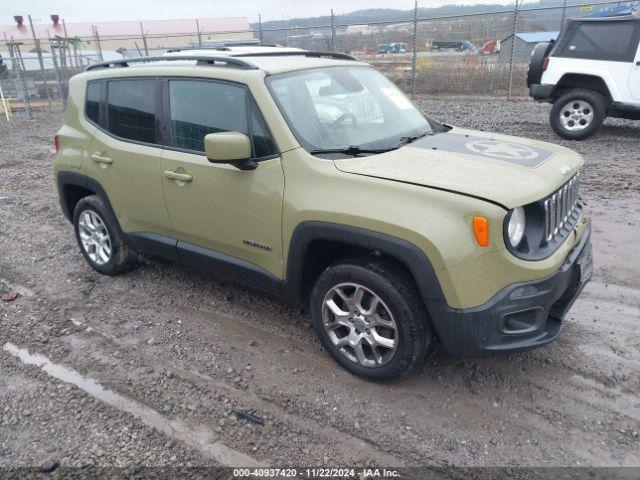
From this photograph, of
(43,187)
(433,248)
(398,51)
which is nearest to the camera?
(433,248)

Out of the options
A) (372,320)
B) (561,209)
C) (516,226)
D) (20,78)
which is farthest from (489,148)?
(20,78)

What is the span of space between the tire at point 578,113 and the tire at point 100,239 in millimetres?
7985

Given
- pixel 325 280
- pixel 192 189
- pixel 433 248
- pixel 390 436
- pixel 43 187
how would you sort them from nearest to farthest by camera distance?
pixel 433 248 < pixel 390 436 < pixel 325 280 < pixel 192 189 < pixel 43 187

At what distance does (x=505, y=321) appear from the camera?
2.75 m

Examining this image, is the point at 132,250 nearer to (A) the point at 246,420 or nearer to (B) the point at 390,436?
(A) the point at 246,420

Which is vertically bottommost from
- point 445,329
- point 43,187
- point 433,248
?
point 43,187

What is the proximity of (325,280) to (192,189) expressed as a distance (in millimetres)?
1241

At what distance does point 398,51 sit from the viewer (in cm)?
1853

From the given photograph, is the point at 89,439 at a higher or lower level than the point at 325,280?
lower

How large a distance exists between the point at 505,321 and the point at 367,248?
32.7 inches

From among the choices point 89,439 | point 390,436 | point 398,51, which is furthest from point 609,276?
point 398,51

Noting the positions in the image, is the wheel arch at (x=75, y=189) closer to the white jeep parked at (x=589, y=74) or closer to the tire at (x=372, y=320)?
the tire at (x=372, y=320)

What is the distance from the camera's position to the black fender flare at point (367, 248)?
2715 millimetres

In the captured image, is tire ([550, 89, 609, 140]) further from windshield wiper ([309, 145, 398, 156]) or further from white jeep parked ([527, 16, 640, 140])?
windshield wiper ([309, 145, 398, 156])
